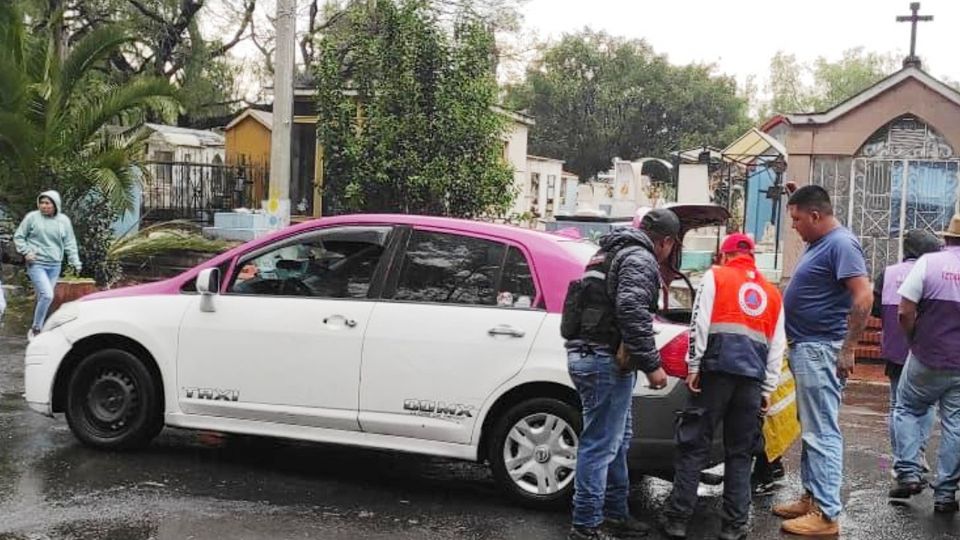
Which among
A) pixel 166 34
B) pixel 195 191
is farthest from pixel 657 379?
pixel 166 34

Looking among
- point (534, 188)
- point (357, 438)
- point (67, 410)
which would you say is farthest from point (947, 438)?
point (534, 188)

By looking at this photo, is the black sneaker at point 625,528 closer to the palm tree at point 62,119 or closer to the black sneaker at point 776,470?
the black sneaker at point 776,470

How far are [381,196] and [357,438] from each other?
35.6 ft

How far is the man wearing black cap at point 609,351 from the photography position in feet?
15.2

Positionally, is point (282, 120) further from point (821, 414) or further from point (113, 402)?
point (821, 414)

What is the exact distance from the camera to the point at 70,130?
13414 mm

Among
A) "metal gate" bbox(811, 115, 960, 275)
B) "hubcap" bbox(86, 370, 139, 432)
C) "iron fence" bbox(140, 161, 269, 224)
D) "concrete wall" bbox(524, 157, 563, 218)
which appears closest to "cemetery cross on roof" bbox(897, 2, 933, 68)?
"metal gate" bbox(811, 115, 960, 275)

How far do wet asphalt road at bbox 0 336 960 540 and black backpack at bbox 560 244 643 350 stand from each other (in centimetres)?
110

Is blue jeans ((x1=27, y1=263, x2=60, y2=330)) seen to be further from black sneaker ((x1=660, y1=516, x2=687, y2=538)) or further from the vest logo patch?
the vest logo patch

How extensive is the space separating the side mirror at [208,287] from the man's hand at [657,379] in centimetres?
278

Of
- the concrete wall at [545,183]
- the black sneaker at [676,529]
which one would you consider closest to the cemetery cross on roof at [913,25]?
the black sneaker at [676,529]

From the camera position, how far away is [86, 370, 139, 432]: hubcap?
6.14 metres

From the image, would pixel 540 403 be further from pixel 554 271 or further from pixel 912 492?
pixel 912 492

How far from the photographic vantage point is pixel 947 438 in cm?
577
